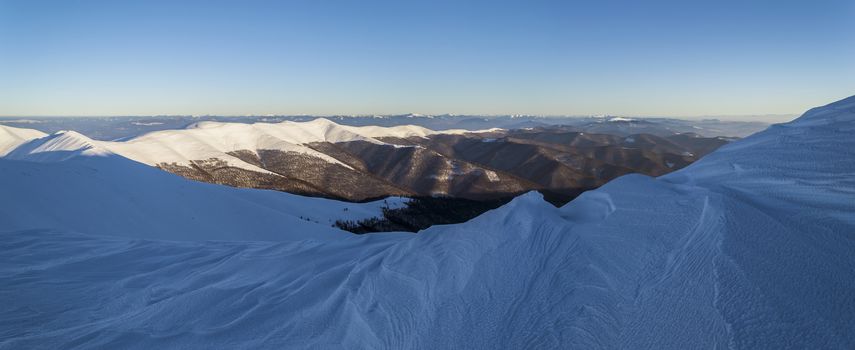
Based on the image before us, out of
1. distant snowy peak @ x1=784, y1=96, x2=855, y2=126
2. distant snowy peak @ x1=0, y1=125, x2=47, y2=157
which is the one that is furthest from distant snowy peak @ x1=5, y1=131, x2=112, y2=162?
distant snowy peak @ x1=784, y1=96, x2=855, y2=126

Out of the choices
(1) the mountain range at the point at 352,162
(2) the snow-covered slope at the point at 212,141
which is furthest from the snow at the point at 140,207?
(2) the snow-covered slope at the point at 212,141

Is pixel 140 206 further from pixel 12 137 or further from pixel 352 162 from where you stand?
pixel 12 137

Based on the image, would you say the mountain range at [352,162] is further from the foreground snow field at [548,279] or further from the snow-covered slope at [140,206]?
the foreground snow field at [548,279]

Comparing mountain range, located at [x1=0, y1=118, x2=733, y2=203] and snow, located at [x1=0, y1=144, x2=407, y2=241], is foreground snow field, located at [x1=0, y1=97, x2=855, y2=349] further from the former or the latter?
mountain range, located at [x1=0, y1=118, x2=733, y2=203]

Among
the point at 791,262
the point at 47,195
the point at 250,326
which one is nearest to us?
the point at 791,262

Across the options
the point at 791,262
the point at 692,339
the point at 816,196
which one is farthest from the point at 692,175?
the point at 692,339

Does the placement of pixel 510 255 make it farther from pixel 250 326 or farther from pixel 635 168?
pixel 635 168
